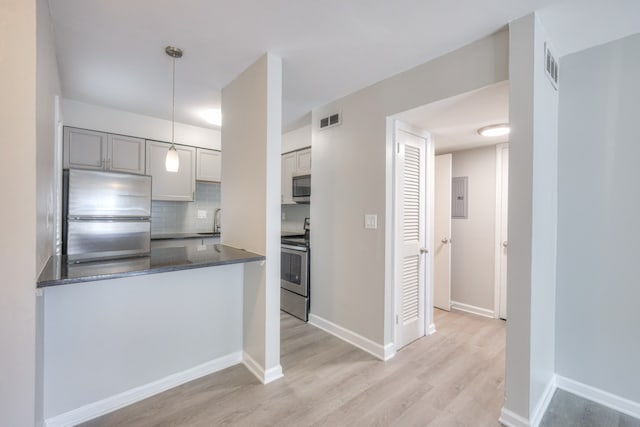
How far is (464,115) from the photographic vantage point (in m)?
2.42

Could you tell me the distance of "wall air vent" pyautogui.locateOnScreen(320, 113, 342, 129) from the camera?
9.65ft

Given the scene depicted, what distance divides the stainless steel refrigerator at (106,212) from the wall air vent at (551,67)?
3263 millimetres

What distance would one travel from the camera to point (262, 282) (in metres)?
2.17

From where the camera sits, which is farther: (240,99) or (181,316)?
(240,99)

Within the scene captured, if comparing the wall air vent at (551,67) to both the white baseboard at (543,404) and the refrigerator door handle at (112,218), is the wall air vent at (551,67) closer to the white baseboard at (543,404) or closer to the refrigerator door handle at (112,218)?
the white baseboard at (543,404)

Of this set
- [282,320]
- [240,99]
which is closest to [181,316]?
[282,320]

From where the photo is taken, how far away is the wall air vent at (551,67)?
177cm

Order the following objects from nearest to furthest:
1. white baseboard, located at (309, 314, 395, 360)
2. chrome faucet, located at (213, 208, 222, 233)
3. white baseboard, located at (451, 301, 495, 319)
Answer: white baseboard, located at (309, 314, 395, 360) → white baseboard, located at (451, 301, 495, 319) → chrome faucet, located at (213, 208, 222, 233)

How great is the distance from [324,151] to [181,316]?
2.07 meters

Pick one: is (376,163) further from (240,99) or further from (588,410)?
(588,410)

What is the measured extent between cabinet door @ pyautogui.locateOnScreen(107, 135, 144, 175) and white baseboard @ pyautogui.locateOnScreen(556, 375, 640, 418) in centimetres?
470

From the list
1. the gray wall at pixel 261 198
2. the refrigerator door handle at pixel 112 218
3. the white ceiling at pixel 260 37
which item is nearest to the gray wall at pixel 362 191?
the white ceiling at pixel 260 37

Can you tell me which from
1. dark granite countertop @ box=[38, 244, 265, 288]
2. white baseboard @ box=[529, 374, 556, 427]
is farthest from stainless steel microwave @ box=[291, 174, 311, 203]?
white baseboard @ box=[529, 374, 556, 427]

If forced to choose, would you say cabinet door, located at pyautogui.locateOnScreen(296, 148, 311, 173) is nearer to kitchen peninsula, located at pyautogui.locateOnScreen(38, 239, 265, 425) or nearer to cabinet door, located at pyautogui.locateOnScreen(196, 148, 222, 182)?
cabinet door, located at pyautogui.locateOnScreen(196, 148, 222, 182)
